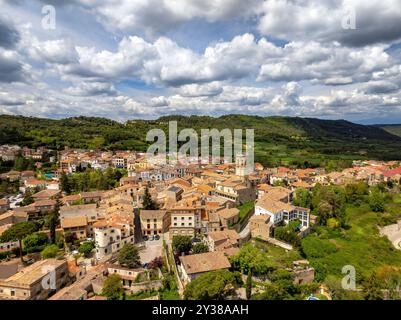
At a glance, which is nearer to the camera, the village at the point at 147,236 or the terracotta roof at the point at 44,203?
the village at the point at 147,236

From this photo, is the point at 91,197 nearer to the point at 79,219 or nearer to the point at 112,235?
the point at 79,219

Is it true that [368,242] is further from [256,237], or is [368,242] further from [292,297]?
[292,297]

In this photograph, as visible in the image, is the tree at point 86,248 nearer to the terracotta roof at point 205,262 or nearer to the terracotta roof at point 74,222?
the terracotta roof at point 74,222

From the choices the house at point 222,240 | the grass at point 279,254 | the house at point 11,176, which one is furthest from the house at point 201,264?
the house at point 11,176

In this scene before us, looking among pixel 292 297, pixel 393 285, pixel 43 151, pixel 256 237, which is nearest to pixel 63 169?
pixel 43 151

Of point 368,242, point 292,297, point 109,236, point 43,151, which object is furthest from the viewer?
point 43,151

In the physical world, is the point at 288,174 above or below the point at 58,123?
below
